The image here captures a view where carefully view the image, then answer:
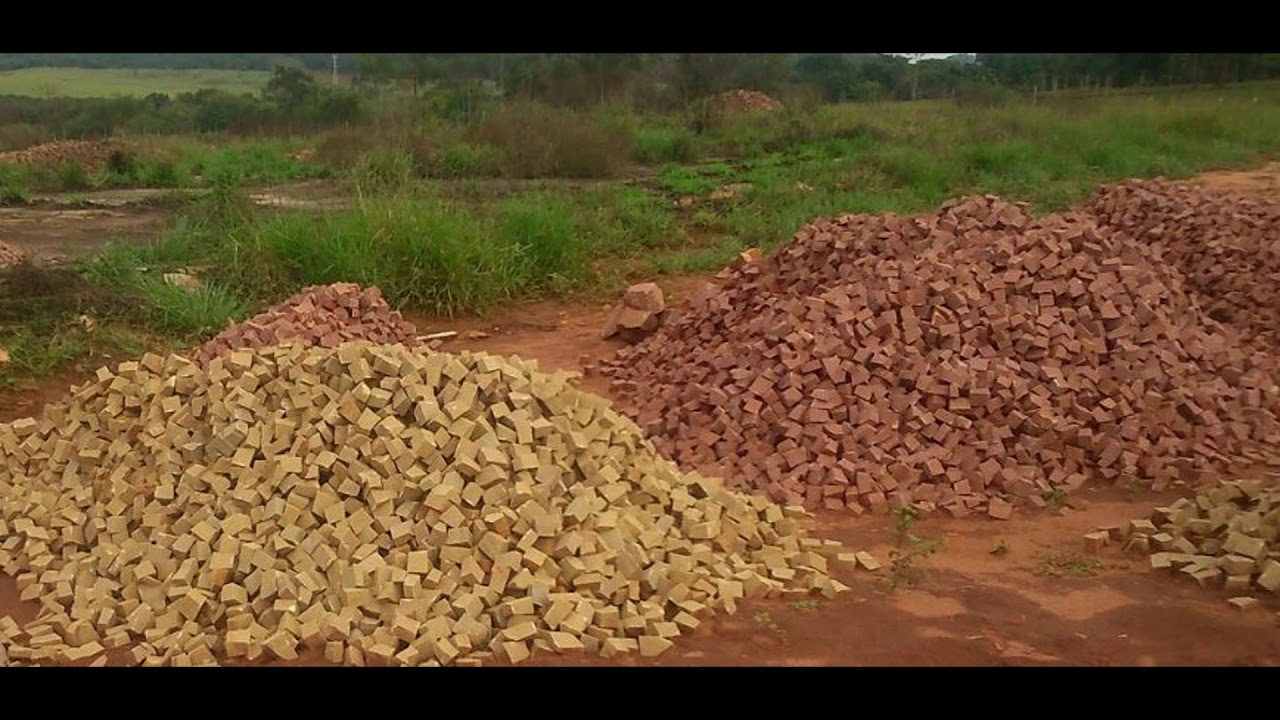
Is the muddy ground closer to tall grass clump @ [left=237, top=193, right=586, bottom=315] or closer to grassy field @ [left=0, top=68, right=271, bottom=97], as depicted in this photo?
tall grass clump @ [left=237, top=193, right=586, bottom=315]

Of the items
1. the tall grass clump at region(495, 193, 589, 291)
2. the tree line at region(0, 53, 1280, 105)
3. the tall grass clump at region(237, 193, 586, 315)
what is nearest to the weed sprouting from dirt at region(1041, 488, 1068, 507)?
the tall grass clump at region(237, 193, 586, 315)

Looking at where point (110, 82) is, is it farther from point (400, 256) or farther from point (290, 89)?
point (400, 256)

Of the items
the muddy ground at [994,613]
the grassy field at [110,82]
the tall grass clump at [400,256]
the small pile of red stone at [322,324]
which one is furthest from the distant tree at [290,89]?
the muddy ground at [994,613]

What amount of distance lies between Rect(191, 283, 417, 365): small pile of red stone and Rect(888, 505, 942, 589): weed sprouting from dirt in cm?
342

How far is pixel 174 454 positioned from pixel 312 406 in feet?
1.93

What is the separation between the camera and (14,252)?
866 cm

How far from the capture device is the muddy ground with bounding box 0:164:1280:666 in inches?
133

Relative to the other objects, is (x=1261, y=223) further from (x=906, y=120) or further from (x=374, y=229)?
(x=906, y=120)

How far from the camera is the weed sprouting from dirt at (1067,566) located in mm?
4047

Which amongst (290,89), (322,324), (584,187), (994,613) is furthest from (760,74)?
(994,613)

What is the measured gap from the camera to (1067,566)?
4129 mm

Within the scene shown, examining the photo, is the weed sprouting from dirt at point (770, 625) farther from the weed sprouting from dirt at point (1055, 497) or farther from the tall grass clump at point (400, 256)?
the tall grass clump at point (400, 256)

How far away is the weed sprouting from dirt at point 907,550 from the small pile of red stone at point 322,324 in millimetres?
3416

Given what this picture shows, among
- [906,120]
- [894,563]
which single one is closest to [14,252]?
[894,563]
